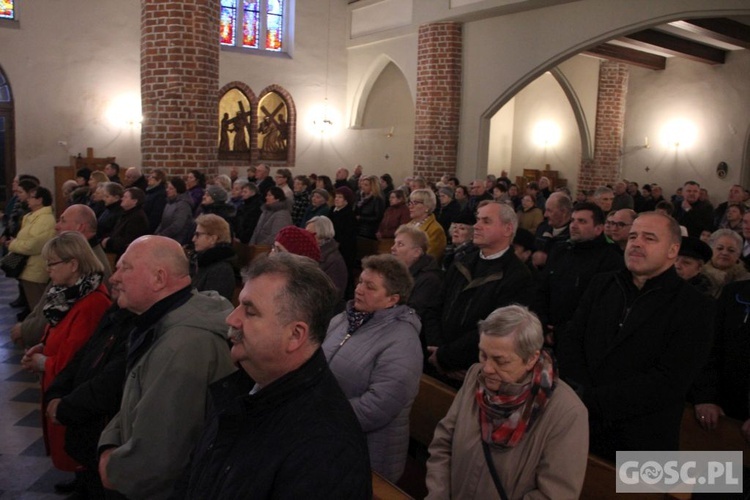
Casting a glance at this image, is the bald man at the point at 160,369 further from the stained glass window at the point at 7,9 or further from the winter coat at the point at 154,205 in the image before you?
the stained glass window at the point at 7,9

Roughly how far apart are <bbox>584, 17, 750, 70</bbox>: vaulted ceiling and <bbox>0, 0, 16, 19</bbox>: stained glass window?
11627 millimetres

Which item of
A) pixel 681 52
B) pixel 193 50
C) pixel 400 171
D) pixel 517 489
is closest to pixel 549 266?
pixel 517 489

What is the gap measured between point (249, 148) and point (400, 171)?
380 centimetres

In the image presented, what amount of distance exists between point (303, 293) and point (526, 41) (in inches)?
423

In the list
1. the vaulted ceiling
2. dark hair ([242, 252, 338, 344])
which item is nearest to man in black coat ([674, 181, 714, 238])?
the vaulted ceiling

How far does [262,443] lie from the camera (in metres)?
1.72

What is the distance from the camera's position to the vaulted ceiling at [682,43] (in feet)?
39.7

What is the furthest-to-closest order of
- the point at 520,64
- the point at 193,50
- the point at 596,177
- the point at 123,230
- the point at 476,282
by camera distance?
the point at 596,177, the point at 520,64, the point at 193,50, the point at 123,230, the point at 476,282

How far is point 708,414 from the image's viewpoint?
3.39m

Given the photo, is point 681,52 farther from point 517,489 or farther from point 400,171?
point 517,489

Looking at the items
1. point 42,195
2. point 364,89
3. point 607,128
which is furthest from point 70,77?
point 607,128

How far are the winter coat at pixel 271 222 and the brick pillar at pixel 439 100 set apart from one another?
5.93 metres

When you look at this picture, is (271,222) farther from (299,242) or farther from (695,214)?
(695,214)

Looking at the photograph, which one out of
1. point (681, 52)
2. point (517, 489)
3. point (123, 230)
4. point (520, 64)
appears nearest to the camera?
point (517, 489)
